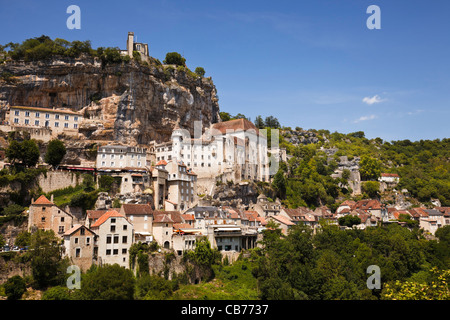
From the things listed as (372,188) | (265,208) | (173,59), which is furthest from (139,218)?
(372,188)

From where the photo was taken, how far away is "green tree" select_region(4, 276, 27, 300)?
35344mm

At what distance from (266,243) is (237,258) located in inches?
190

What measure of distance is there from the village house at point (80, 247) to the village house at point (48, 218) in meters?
4.85

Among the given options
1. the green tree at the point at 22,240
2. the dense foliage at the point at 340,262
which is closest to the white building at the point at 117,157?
the green tree at the point at 22,240

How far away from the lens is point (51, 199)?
49.2 meters

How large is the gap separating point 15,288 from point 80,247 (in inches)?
275

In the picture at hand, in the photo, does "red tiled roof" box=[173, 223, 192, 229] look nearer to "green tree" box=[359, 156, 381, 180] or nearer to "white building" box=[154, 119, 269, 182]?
"white building" box=[154, 119, 269, 182]

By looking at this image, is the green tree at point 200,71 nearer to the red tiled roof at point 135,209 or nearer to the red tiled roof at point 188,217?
the red tiled roof at point 188,217

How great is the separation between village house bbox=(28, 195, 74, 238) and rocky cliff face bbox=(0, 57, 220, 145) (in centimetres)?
2485

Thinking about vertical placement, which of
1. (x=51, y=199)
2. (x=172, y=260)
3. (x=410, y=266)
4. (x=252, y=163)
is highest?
(x=252, y=163)

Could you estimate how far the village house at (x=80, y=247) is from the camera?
131 feet

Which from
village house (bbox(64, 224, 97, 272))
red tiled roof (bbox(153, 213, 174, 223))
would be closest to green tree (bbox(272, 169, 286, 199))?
red tiled roof (bbox(153, 213, 174, 223))
